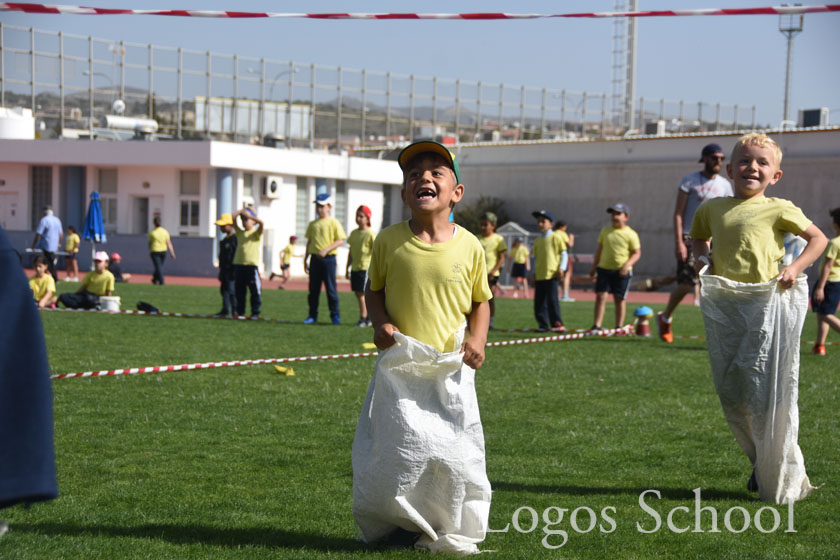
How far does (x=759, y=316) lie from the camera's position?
5484 millimetres

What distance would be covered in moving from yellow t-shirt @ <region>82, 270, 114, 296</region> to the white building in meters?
20.6

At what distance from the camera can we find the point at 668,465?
647 cm

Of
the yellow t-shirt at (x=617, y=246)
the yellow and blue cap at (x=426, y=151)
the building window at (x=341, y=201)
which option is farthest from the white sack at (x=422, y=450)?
the building window at (x=341, y=201)

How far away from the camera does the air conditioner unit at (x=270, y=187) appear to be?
43312 mm

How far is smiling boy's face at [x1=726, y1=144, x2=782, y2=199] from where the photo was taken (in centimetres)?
565

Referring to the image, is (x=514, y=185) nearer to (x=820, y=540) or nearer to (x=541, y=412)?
(x=541, y=412)

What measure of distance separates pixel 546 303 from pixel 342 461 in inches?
424

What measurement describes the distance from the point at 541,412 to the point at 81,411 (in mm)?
3625

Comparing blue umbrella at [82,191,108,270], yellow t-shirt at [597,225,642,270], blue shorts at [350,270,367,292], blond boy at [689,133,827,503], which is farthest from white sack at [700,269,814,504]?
blue umbrella at [82,191,108,270]

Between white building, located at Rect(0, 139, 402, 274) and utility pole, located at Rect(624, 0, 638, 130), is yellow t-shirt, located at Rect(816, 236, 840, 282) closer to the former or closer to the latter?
white building, located at Rect(0, 139, 402, 274)

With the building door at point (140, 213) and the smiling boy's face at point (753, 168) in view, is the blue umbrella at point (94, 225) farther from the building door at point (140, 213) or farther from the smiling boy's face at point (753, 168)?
the smiling boy's face at point (753, 168)

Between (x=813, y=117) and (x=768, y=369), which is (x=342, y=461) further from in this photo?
(x=813, y=117)

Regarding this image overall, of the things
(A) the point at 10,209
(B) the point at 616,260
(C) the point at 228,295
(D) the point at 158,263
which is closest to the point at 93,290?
(C) the point at 228,295

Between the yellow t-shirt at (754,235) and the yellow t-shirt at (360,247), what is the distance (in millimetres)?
10887
